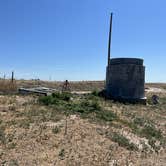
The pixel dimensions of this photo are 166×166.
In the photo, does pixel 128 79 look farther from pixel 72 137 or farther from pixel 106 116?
pixel 72 137

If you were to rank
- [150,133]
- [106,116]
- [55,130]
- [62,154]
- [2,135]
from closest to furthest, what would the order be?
[62,154] → [2,135] → [55,130] → [150,133] → [106,116]

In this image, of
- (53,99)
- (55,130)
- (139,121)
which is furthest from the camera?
(53,99)

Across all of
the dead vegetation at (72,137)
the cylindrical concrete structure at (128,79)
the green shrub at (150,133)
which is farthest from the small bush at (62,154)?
the cylindrical concrete structure at (128,79)

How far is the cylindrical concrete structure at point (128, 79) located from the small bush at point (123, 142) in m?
→ 11.6

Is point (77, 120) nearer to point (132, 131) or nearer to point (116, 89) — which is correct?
point (132, 131)

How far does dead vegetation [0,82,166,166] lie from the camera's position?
7773mm

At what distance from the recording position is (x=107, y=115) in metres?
13.4

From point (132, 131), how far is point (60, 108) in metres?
3.57

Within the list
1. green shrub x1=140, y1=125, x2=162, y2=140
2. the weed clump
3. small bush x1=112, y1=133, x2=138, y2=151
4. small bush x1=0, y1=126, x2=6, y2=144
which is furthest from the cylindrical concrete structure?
small bush x1=0, y1=126, x2=6, y2=144

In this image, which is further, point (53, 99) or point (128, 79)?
point (128, 79)

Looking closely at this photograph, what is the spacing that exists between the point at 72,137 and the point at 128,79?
13.2 m

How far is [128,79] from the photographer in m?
21.8

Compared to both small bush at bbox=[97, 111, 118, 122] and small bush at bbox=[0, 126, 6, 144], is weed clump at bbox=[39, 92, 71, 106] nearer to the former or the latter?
small bush at bbox=[97, 111, 118, 122]

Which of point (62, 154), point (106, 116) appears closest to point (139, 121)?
point (106, 116)
